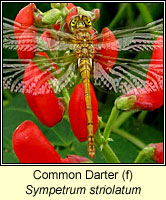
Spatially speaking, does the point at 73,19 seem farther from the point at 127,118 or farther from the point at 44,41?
the point at 127,118

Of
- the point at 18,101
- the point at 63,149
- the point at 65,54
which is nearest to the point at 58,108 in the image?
the point at 65,54

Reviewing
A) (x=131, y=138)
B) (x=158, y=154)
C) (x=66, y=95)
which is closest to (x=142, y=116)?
(x=131, y=138)

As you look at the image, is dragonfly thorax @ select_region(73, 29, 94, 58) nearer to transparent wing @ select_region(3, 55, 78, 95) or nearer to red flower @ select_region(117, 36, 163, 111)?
transparent wing @ select_region(3, 55, 78, 95)

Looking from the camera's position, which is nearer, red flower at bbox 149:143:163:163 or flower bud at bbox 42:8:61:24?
flower bud at bbox 42:8:61:24

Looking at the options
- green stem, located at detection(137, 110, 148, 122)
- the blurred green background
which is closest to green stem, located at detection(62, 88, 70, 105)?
the blurred green background

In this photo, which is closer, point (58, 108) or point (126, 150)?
point (58, 108)

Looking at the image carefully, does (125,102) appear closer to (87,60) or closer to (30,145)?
(87,60)
